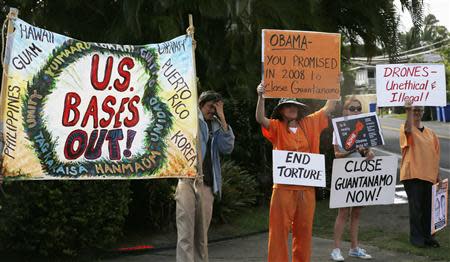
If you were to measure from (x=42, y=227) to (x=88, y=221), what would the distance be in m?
0.49

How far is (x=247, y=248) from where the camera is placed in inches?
320

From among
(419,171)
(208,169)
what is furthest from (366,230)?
(208,169)

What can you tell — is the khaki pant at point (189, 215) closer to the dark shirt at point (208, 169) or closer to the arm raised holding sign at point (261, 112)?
the dark shirt at point (208, 169)

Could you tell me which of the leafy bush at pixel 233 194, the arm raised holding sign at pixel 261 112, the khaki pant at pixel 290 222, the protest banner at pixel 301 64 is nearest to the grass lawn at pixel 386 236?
the leafy bush at pixel 233 194

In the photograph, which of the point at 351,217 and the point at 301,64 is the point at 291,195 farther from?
the point at 351,217

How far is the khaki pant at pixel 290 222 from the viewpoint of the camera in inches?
240

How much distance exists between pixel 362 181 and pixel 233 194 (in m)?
2.49

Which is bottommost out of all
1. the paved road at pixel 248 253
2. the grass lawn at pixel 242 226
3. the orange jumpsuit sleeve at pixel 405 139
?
the paved road at pixel 248 253

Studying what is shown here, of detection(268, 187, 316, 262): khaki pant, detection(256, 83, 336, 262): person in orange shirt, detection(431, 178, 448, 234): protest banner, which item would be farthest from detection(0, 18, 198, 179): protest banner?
detection(431, 178, 448, 234): protest banner

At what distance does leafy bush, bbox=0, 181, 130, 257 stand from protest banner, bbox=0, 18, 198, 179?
1.79 metres

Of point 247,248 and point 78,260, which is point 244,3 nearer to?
point 247,248

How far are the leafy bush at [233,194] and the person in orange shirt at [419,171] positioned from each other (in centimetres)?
238

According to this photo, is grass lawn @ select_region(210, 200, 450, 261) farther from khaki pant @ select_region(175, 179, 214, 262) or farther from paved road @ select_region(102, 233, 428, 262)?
khaki pant @ select_region(175, 179, 214, 262)

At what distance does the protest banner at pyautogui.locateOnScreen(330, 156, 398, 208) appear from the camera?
7.24m
